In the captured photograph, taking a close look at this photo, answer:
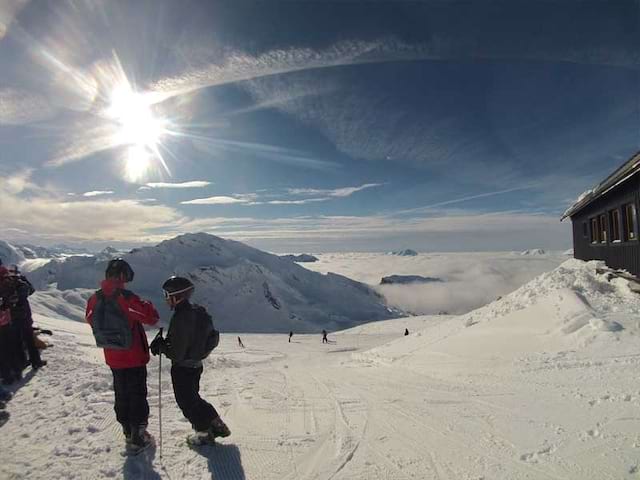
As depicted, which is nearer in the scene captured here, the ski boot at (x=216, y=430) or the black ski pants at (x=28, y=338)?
the ski boot at (x=216, y=430)

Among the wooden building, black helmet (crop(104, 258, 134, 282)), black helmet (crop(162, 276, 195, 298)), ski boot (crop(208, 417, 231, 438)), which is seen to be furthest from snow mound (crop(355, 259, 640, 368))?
black helmet (crop(104, 258, 134, 282))

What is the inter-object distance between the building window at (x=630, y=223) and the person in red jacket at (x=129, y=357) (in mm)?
14853

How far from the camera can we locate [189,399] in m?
4.53

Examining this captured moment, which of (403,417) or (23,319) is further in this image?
(23,319)

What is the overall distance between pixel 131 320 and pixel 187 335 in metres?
0.64

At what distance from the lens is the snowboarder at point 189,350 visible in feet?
14.6

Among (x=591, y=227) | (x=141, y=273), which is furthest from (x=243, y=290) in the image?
(x=591, y=227)

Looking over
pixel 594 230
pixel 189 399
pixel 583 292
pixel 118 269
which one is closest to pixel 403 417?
pixel 189 399

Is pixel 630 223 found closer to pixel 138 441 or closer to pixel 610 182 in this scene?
pixel 610 182

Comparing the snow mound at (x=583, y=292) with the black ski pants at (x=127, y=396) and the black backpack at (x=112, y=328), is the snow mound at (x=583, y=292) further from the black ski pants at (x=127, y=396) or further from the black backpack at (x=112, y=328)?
the black backpack at (x=112, y=328)

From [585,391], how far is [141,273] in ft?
646

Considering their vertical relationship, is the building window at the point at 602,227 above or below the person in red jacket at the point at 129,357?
above

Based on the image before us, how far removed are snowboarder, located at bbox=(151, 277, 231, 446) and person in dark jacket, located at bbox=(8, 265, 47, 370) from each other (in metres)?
4.16

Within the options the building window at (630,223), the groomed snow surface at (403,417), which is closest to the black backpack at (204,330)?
the groomed snow surface at (403,417)
